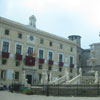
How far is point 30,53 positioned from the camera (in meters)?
42.6

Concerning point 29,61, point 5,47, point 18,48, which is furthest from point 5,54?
point 29,61

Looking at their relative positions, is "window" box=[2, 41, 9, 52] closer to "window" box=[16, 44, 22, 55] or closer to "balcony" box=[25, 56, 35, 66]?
"window" box=[16, 44, 22, 55]

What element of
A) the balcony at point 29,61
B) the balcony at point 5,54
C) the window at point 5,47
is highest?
the window at point 5,47

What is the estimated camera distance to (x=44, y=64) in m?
44.8

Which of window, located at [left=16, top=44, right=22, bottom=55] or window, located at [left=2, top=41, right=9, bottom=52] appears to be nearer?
window, located at [left=2, top=41, right=9, bottom=52]

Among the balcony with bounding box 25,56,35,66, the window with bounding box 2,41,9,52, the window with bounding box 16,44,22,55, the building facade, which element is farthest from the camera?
the balcony with bounding box 25,56,35,66

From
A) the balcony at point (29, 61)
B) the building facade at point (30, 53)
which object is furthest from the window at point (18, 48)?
the balcony at point (29, 61)

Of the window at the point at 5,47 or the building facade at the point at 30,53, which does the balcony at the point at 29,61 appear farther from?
the window at the point at 5,47

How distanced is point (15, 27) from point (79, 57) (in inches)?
1192

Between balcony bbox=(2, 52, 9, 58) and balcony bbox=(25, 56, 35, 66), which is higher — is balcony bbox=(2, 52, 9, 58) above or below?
above

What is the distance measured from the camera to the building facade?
37.9 meters

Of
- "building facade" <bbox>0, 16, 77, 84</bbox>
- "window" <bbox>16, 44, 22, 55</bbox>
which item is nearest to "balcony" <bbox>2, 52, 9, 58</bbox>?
Result: "building facade" <bbox>0, 16, 77, 84</bbox>

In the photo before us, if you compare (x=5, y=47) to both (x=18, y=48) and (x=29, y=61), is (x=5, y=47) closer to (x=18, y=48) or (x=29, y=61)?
(x=18, y=48)

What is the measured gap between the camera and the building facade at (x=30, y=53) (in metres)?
37.9
